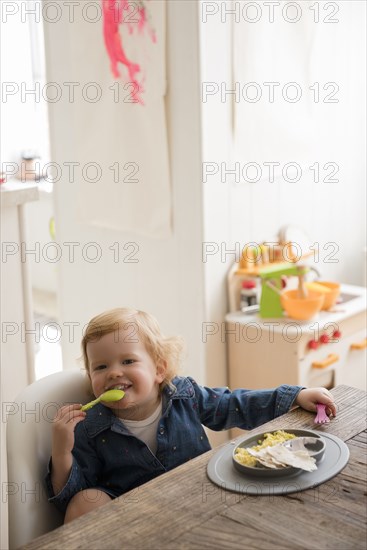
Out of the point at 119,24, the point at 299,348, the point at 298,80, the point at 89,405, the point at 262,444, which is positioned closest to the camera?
the point at 262,444

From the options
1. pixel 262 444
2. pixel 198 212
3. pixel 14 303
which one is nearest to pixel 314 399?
pixel 262 444

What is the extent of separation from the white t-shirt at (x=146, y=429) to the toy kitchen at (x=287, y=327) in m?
1.01

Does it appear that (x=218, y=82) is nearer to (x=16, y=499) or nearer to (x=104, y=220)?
(x=104, y=220)

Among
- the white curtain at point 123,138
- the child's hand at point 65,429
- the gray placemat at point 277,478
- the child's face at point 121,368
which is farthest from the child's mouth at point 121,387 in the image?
the white curtain at point 123,138

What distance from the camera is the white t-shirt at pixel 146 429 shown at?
159 cm

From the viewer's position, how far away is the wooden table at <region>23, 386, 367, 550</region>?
3.63 ft

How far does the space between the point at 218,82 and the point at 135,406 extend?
1.29 meters

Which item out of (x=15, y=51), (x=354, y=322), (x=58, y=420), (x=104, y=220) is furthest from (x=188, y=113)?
(x=15, y=51)

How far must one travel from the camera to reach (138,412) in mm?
1613

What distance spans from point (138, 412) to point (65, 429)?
0.23 metres

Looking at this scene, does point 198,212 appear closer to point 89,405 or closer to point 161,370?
point 161,370

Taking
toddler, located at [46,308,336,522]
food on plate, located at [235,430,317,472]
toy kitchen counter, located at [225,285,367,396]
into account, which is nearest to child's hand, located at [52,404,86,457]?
toddler, located at [46,308,336,522]

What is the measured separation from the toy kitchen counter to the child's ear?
97cm

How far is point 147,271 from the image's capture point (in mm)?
2818
